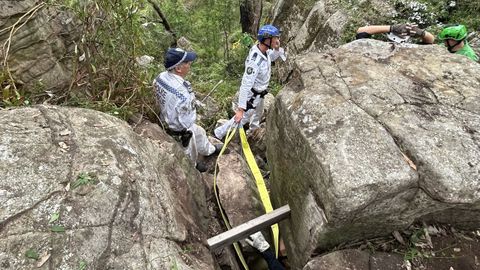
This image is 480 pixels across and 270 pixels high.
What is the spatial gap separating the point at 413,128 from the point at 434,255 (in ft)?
3.95

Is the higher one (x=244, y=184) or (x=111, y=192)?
(x=111, y=192)

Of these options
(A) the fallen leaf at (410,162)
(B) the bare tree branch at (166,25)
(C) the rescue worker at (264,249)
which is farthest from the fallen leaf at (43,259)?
(B) the bare tree branch at (166,25)

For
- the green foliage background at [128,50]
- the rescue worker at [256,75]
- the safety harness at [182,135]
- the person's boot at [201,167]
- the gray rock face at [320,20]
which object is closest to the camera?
the green foliage background at [128,50]

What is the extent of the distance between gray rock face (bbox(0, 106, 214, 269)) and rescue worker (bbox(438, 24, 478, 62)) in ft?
15.9

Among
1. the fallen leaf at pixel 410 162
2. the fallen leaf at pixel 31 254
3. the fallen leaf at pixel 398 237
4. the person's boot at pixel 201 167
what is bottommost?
the person's boot at pixel 201 167

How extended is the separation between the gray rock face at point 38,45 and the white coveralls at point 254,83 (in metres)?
2.98

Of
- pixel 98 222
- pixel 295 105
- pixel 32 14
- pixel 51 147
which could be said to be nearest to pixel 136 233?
pixel 98 222

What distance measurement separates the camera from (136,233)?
9.89 feet

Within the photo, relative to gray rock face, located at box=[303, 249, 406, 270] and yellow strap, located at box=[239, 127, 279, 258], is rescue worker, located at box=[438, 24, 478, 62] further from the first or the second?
gray rock face, located at box=[303, 249, 406, 270]

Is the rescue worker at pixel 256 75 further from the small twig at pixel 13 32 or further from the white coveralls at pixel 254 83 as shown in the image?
the small twig at pixel 13 32

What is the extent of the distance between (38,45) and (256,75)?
12.1ft

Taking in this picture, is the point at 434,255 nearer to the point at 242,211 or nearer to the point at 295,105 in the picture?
the point at 295,105

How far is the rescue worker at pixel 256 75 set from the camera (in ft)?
22.3

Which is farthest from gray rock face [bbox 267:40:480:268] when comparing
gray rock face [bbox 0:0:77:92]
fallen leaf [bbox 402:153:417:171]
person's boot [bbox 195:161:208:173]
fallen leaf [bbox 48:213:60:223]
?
gray rock face [bbox 0:0:77:92]
